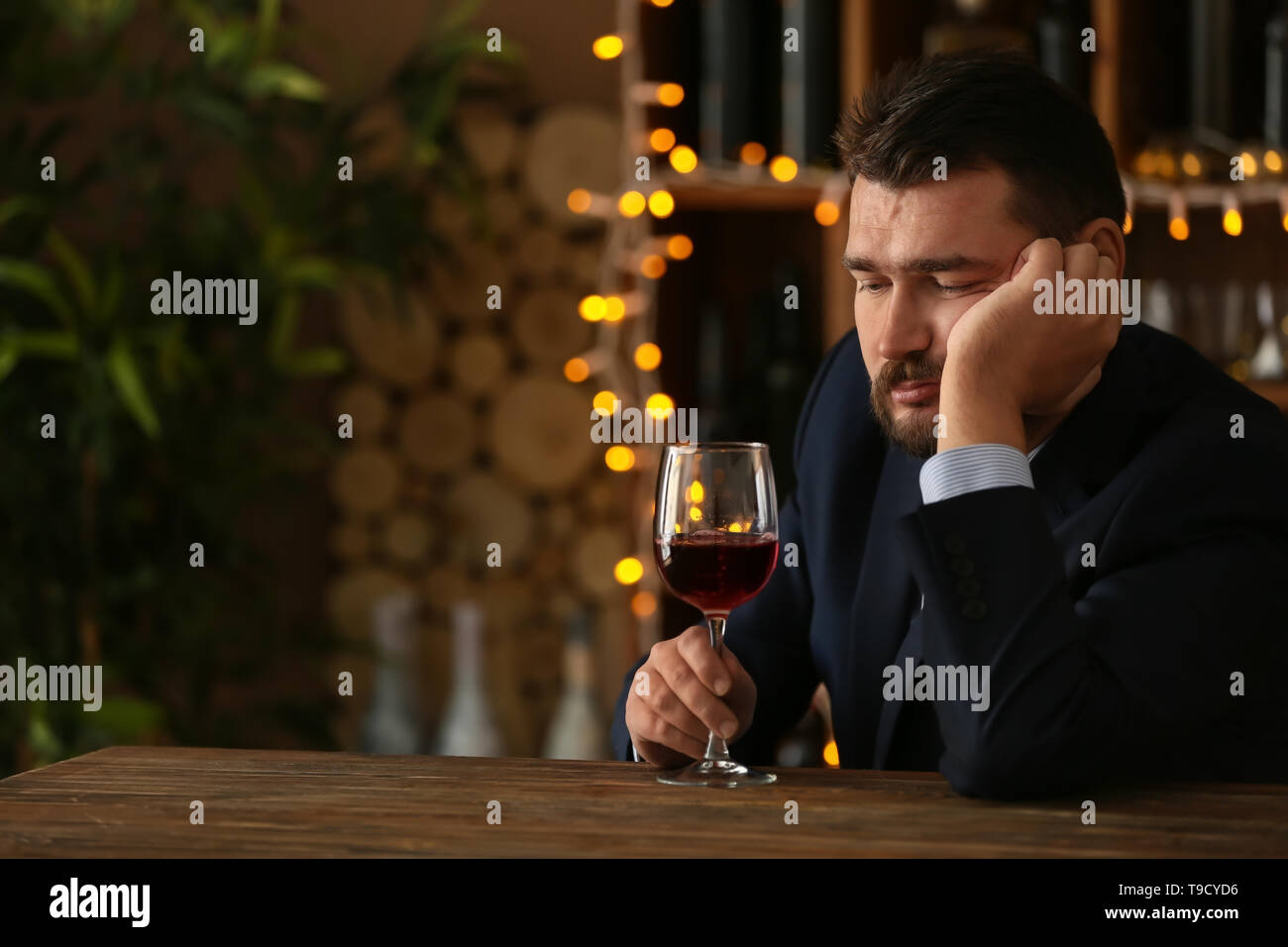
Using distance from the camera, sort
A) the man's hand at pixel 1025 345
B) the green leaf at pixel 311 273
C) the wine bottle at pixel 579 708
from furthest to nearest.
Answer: the wine bottle at pixel 579 708
the green leaf at pixel 311 273
the man's hand at pixel 1025 345

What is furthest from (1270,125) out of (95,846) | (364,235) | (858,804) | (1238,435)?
(95,846)

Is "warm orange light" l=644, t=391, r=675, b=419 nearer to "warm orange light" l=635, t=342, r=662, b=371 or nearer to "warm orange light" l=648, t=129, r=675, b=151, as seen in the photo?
"warm orange light" l=635, t=342, r=662, b=371

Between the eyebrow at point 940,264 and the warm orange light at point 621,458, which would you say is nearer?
the eyebrow at point 940,264

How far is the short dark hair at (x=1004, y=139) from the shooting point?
1.26 m

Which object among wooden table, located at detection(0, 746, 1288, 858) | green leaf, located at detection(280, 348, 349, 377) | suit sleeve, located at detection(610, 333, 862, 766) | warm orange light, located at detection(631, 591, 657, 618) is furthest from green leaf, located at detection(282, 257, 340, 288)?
wooden table, located at detection(0, 746, 1288, 858)

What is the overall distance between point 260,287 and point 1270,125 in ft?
6.42

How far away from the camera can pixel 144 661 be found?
113 inches

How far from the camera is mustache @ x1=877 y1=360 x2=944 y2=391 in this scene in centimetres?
127

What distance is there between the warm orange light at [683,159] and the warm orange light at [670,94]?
0.09 metres

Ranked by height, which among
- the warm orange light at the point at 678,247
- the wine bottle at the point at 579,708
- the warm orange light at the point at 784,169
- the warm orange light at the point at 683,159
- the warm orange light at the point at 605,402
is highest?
the warm orange light at the point at 683,159

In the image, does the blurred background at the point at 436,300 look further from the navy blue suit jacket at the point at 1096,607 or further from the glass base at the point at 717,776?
the glass base at the point at 717,776

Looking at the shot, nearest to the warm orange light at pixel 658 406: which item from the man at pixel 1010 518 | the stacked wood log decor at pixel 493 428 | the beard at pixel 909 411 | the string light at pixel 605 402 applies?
the string light at pixel 605 402

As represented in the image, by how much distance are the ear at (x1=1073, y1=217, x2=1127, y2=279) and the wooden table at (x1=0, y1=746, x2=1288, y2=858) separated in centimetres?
54

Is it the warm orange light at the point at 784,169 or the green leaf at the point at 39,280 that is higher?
Answer: the warm orange light at the point at 784,169
